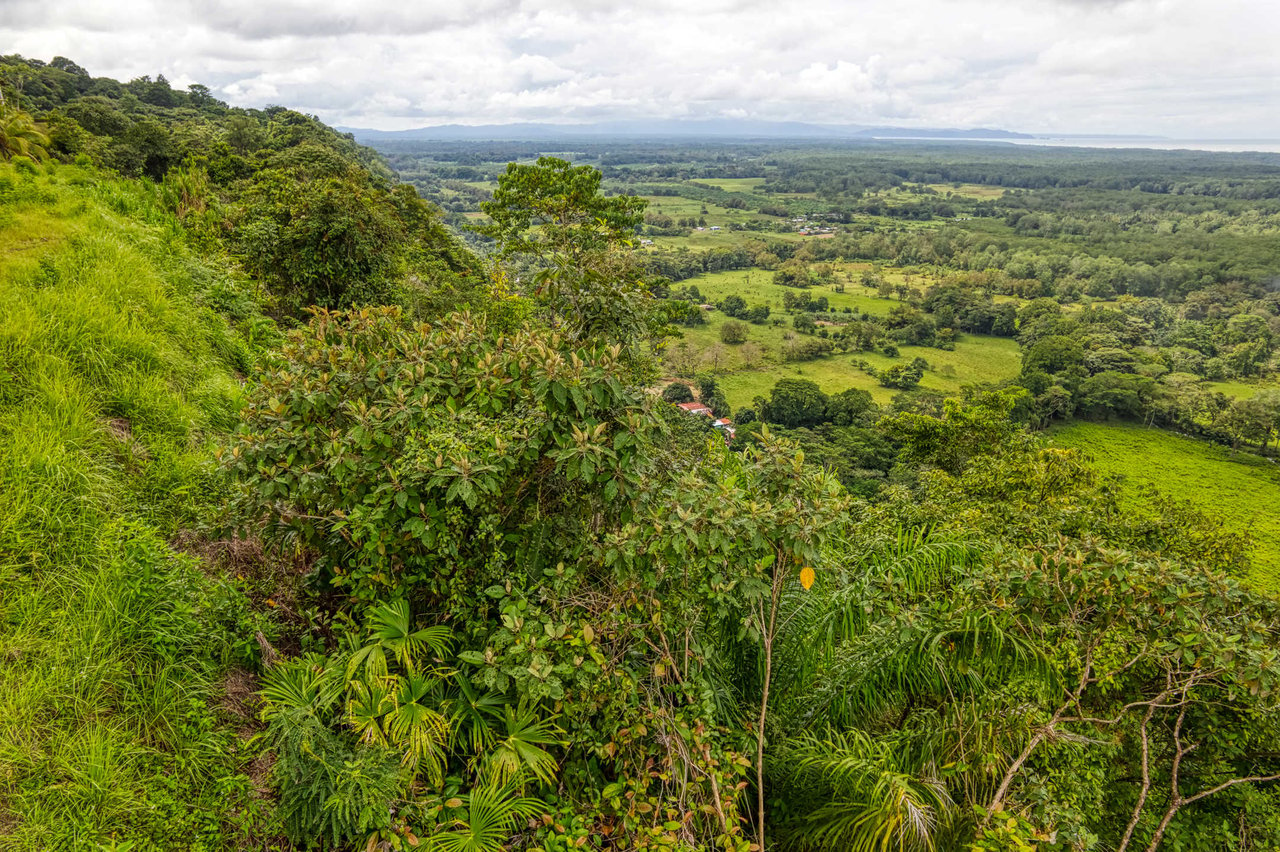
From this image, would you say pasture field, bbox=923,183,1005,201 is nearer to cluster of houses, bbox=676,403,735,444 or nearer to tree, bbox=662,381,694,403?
tree, bbox=662,381,694,403

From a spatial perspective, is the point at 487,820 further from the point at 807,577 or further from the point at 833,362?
the point at 833,362

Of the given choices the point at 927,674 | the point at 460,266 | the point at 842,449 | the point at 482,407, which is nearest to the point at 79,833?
the point at 482,407

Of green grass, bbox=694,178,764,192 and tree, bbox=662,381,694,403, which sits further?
green grass, bbox=694,178,764,192

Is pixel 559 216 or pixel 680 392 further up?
pixel 559 216

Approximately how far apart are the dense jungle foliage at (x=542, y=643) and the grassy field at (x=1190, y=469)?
3258 cm


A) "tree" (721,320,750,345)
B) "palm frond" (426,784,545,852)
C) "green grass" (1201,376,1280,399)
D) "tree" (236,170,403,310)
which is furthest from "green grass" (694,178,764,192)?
"palm frond" (426,784,545,852)

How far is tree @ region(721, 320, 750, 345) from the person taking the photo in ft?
192

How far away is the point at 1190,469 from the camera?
38219 millimetres

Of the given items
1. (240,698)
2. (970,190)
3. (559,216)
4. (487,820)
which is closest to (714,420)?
(559,216)

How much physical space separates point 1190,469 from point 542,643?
51352mm

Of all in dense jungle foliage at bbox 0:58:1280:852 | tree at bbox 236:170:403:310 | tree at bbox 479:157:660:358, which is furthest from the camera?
tree at bbox 479:157:660:358

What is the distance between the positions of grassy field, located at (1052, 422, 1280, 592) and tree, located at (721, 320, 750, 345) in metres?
27.7

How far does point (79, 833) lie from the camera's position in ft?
6.98

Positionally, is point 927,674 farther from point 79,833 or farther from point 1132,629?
point 79,833
